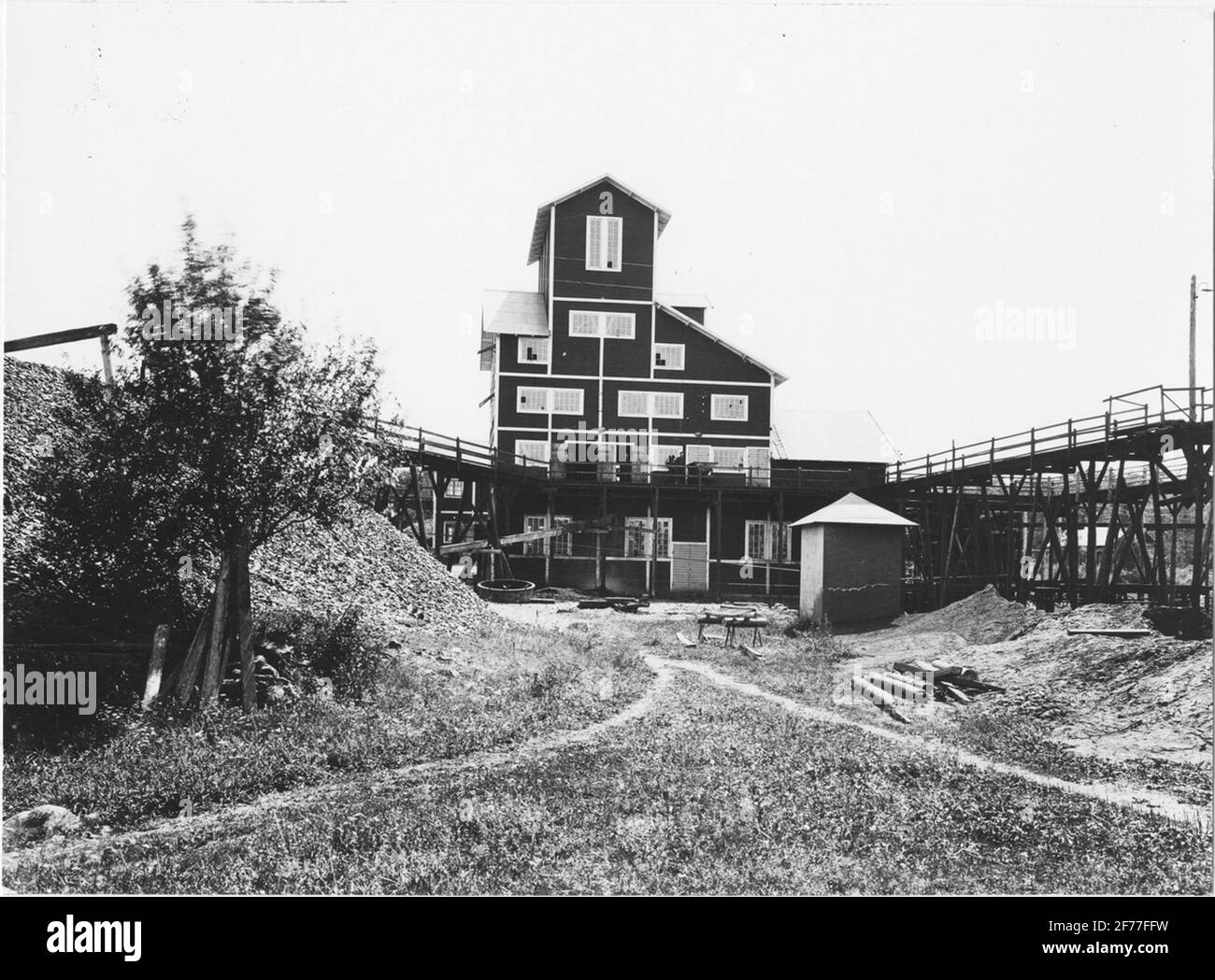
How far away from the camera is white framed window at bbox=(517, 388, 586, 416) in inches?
1489

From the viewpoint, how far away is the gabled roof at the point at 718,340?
3812 centimetres

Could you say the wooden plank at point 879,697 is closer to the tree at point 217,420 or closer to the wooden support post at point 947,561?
the tree at point 217,420

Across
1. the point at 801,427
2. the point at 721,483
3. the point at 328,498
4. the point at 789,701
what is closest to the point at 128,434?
the point at 328,498

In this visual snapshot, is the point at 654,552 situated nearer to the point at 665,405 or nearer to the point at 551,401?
the point at 665,405

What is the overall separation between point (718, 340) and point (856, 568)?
1595cm

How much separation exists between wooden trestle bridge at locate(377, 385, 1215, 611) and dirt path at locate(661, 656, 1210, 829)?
300 inches

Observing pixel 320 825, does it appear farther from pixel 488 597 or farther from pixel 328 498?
pixel 488 597

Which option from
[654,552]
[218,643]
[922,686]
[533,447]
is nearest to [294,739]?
[218,643]

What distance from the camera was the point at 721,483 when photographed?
122 feet

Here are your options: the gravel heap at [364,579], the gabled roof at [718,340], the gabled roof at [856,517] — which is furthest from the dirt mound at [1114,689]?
the gabled roof at [718,340]

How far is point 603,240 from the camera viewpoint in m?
37.1

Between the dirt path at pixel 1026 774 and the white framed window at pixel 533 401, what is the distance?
23.6 metres

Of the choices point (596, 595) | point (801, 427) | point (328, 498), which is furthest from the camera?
point (801, 427)
